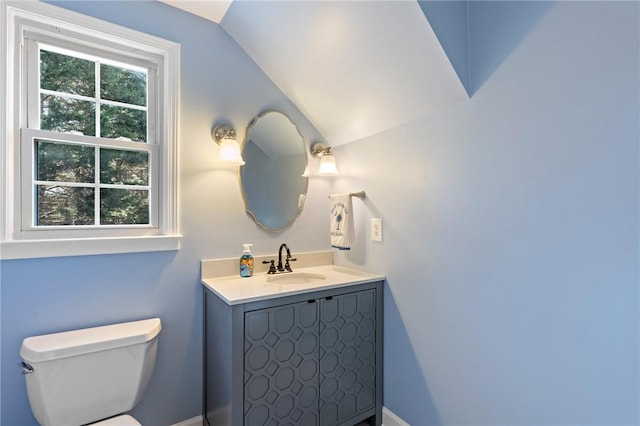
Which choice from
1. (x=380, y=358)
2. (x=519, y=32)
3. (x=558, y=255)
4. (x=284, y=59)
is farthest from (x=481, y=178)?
(x=284, y=59)

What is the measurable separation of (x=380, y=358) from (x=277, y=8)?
6.51 feet

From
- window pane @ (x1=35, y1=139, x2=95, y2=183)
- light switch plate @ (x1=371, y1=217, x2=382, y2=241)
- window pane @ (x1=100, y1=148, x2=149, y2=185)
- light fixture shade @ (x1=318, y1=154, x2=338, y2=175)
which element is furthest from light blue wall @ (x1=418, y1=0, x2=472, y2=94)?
window pane @ (x1=35, y1=139, x2=95, y2=183)

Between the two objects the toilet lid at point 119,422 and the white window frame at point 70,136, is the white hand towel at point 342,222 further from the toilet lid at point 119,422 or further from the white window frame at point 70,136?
the toilet lid at point 119,422

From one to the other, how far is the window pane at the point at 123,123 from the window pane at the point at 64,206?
0.32m

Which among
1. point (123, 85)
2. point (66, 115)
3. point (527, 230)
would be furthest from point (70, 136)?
point (527, 230)

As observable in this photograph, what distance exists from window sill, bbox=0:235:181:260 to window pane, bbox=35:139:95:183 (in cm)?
31

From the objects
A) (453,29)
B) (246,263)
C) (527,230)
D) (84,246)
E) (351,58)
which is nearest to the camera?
(527,230)

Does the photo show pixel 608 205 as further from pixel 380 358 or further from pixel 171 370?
pixel 171 370

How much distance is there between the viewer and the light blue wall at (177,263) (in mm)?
1287

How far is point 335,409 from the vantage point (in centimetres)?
157

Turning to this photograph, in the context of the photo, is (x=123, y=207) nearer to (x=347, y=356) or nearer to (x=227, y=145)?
(x=227, y=145)

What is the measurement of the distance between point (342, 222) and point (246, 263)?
0.64 metres

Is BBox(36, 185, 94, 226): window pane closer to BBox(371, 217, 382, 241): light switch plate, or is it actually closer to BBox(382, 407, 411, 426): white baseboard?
BBox(371, 217, 382, 241): light switch plate

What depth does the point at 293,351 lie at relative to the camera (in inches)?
56.9
